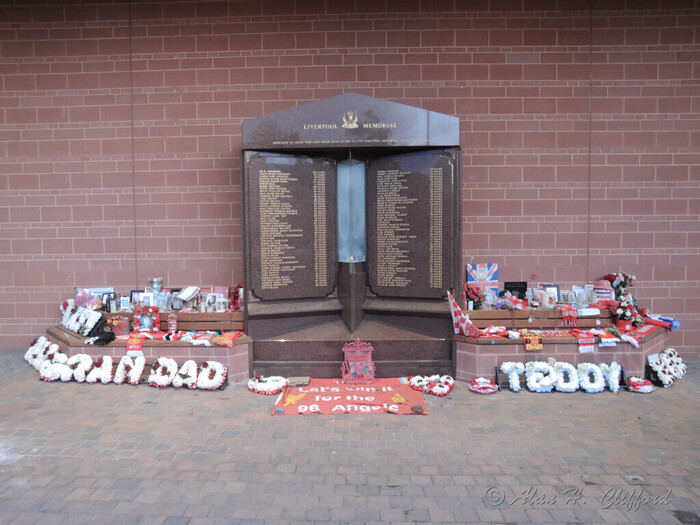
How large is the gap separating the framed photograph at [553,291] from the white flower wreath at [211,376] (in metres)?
4.38

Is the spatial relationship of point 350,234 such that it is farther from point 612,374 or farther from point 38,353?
point 38,353

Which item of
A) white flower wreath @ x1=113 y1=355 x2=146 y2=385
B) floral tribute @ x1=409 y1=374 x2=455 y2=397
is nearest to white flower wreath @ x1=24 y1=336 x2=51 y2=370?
white flower wreath @ x1=113 y1=355 x2=146 y2=385

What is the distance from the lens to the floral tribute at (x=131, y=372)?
4941 mm

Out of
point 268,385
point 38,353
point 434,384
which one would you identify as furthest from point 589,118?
point 38,353

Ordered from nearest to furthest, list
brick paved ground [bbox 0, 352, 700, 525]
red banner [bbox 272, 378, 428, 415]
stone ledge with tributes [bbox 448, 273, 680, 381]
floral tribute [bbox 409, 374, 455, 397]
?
brick paved ground [bbox 0, 352, 700, 525] → red banner [bbox 272, 378, 428, 415] → floral tribute [bbox 409, 374, 455, 397] → stone ledge with tributes [bbox 448, 273, 680, 381]

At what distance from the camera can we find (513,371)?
4.90 m

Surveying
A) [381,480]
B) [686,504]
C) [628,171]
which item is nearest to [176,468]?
[381,480]

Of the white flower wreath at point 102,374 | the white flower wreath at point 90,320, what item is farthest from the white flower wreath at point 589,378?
the white flower wreath at point 90,320

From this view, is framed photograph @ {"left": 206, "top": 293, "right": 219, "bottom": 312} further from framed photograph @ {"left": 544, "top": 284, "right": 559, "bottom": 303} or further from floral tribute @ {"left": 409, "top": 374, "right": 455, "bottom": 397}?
framed photograph @ {"left": 544, "top": 284, "right": 559, "bottom": 303}

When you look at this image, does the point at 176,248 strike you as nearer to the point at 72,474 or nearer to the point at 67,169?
the point at 67,169

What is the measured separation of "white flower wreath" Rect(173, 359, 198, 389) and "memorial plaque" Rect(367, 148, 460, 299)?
242 cm

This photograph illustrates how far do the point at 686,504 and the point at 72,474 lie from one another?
4.31 meters

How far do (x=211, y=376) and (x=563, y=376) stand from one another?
4.03 m

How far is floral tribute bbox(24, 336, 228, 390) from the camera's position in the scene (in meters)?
4.94
